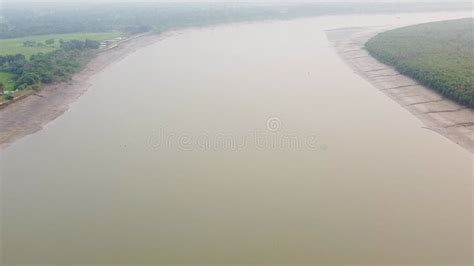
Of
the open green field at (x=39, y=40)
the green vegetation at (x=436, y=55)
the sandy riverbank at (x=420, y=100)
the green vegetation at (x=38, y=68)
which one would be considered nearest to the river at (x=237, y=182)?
the sandy riverbank at (x=420, y=100)

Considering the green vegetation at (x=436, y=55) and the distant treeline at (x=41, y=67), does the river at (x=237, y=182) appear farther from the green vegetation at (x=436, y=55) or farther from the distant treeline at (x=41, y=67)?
the distant treeline at (x=41, y=67)

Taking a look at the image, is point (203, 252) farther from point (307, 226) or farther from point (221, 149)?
point (221, 149)

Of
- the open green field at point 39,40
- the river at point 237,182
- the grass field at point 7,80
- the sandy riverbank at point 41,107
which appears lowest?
the river at point 237,182

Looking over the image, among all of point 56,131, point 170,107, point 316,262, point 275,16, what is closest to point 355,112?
point 170,107

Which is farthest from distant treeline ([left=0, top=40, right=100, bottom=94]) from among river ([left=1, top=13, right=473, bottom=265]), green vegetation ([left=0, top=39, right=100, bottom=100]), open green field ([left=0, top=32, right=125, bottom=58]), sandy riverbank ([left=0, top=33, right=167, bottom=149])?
open green field ([left=0, top=32, right=125, bottom=58])

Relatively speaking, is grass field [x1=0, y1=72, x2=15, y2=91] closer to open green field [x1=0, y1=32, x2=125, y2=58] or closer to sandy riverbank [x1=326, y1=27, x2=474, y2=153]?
open green field [x1=0, y1=32, x2=125, y2=58]
